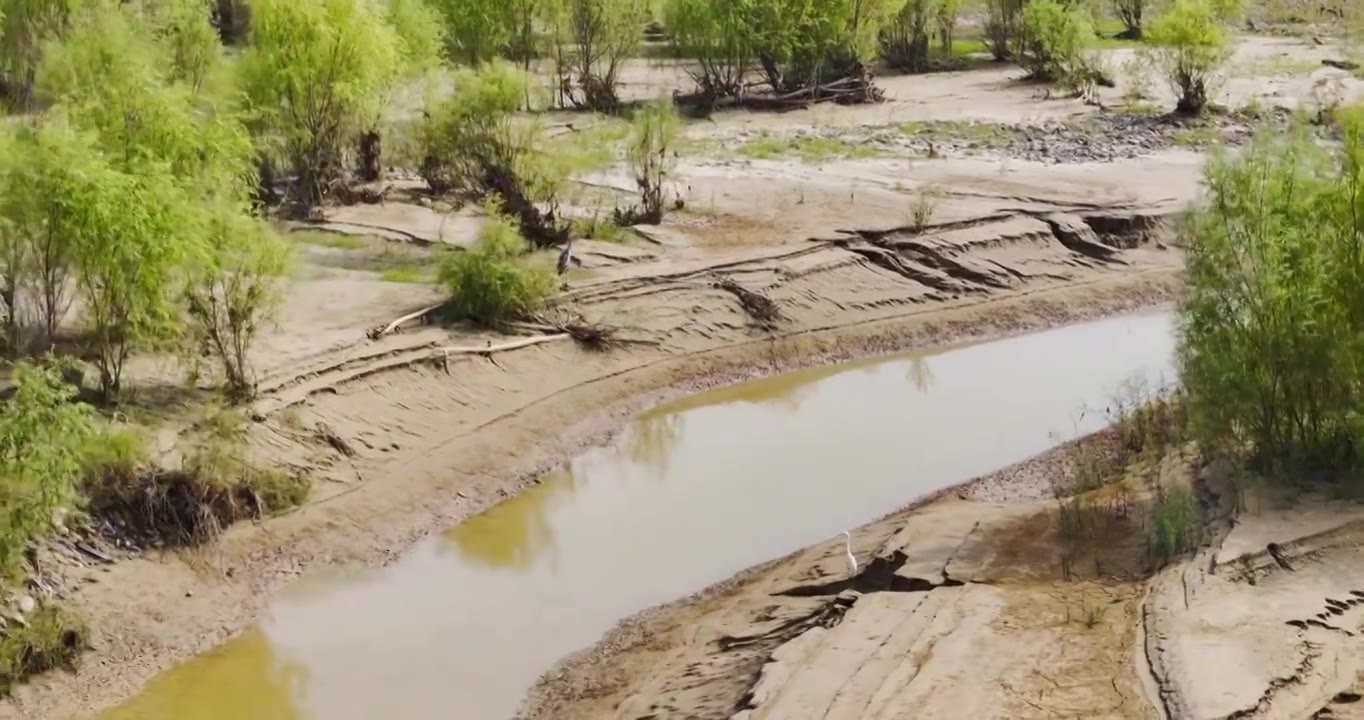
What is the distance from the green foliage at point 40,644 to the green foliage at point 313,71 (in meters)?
11.1

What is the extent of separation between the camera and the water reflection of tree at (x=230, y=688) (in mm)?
13141

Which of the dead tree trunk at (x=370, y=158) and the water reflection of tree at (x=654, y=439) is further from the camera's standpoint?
the dead tree trunk at (x=370, y=158)

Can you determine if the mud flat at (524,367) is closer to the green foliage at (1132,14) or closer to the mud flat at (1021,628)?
the mud flat at (1021,628)

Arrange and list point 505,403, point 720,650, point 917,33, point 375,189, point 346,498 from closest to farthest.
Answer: point 720,650, point 346,498, point 505,403, point 375,189, point 917,33

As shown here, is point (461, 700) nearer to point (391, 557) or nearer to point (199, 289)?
point (391, 557)

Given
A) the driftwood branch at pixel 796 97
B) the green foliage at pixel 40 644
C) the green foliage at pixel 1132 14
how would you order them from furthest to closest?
the green foliage at pixel 1132 14
the driftwood branch at pixel 796 97
the green foliage at pixel 40 644

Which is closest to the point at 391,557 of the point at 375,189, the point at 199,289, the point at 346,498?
the point at 346,498

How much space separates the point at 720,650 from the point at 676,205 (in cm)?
1465

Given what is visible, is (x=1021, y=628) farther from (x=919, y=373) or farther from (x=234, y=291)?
(x=919, y=373)

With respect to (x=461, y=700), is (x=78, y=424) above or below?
above

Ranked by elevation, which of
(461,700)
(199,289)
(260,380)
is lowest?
(461,700)

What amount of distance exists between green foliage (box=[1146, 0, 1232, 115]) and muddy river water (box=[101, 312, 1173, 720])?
13388 mm

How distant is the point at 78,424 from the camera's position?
13344mm

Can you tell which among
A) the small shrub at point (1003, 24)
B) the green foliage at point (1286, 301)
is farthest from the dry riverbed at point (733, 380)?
the small shrub at point (1003, 24)
